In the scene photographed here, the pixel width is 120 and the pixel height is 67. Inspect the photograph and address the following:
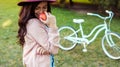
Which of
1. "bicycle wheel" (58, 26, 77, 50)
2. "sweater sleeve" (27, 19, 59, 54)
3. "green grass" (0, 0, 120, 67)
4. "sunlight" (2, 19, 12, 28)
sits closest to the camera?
"sweater sleeve" (27, 19, 59, 54)

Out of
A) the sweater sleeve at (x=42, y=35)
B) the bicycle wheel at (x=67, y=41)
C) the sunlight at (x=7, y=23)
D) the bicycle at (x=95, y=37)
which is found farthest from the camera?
the sunlight at (x=7, y=23)

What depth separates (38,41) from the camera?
2418 mm

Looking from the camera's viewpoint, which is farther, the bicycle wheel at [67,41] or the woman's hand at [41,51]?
the bicycle wheel at [67,41]

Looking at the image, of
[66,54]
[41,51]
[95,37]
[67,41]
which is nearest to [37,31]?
[41,51]

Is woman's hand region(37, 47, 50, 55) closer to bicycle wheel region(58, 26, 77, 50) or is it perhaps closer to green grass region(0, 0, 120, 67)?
green grass region(0, 0, 120, 67)

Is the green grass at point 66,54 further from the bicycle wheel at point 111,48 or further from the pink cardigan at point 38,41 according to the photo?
the pink cardigan at point 38,41

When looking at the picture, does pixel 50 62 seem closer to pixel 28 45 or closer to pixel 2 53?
pixel 28 45

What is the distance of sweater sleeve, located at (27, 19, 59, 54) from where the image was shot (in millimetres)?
2387

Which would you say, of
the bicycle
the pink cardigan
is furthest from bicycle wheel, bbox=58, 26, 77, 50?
the pink cardigan

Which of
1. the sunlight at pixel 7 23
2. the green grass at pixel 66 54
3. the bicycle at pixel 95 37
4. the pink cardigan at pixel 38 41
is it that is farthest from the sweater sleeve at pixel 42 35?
the sunlight at pixel 7 23

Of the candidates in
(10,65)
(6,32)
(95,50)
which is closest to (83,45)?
(95,50)

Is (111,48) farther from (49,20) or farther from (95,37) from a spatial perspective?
(49,20)

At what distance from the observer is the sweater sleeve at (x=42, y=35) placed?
239 centimetres

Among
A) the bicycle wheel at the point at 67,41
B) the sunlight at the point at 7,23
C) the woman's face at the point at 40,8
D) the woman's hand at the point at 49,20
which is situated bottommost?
the sunlight at the point at 7,23
